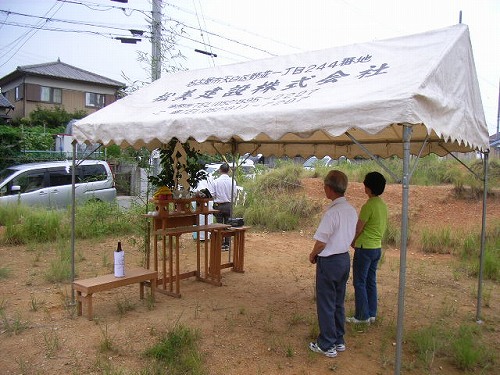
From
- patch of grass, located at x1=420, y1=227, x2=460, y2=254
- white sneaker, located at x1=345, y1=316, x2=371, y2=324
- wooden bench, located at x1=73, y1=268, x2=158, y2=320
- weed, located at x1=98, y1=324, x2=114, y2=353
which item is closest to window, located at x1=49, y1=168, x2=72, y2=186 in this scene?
wooden bench, located at x1=73, y1=268, x2=158, y2=320

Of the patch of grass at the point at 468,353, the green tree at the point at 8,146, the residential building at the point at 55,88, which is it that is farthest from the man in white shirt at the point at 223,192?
the residential building at the point at 55,88

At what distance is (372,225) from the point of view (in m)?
Result: 4.24

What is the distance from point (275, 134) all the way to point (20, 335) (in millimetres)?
3186

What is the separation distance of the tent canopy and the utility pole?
394 centimetres

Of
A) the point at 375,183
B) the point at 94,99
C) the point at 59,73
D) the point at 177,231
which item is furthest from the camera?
the point at 94,99

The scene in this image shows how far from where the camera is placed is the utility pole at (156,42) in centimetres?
945

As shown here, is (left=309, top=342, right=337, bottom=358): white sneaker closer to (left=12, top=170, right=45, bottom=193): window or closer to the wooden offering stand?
the wooden offering stand

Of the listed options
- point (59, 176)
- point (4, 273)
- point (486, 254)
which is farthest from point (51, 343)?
point (59, 176)

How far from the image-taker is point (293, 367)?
3598 mm

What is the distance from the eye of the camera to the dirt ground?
3.68m

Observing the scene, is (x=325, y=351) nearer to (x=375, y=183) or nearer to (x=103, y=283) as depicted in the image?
(x=375, y=183)

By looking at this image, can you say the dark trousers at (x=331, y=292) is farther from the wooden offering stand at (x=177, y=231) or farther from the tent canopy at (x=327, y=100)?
the wooden offering stand at (x=177, y=231)

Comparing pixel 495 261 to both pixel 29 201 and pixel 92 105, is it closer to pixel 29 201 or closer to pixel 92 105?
pixel 29 201

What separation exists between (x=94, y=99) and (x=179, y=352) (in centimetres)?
2997
